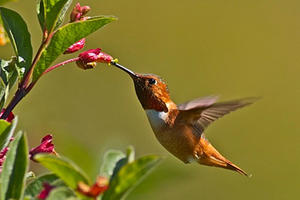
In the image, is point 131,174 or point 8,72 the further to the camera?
point 8,72

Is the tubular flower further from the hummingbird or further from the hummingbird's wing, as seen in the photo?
the hummingbird

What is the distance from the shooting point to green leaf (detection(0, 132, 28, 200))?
1770 millimetres

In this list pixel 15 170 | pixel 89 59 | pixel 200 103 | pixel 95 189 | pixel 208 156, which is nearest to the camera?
pixel 95 189

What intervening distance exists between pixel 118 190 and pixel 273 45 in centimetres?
791

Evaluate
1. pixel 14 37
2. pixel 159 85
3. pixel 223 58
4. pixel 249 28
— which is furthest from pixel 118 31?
pixel 14 37

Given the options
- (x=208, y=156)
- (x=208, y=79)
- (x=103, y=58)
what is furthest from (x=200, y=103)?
(x=208, y=79)

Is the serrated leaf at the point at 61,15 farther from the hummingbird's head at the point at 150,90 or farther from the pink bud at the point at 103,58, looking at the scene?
the hummingbird's head at the point at 150,90

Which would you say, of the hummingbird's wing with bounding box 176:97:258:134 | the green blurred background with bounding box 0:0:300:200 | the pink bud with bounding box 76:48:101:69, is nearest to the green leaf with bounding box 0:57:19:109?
the pink bud with bounding box 76:48:101:69

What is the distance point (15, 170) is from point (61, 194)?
0.57 feet

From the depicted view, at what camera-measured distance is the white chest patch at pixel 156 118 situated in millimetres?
3389

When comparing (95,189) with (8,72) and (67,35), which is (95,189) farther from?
(8,72)

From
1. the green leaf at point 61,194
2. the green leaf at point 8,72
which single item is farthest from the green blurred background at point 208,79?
the green leaf at point 61,194

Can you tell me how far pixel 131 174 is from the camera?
1.70 m

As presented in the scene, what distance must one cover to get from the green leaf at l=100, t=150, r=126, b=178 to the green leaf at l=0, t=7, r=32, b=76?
416 millimetres
